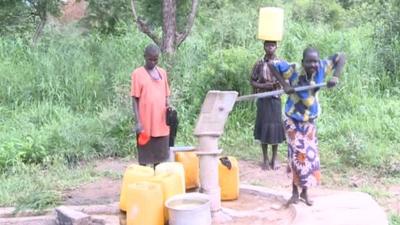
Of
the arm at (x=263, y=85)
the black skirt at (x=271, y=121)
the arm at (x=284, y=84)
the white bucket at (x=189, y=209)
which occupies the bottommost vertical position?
the white bucket at (x=189, y=209)

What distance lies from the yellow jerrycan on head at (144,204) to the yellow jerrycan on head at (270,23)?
170 centimetres

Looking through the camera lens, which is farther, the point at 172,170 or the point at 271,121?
the point at 271,121

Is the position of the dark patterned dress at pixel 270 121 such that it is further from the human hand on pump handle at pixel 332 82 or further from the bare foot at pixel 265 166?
the human hand on pump handle at pixel 332 82

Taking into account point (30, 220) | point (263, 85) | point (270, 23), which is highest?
point (270, 23)

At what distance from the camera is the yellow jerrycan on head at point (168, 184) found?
3.86 meters

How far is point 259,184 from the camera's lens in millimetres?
5395

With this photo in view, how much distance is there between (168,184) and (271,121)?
2.17 m

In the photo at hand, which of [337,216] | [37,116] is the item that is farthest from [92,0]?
[337,216]

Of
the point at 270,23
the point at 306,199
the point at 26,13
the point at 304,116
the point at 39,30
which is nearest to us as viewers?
the point at 304,116

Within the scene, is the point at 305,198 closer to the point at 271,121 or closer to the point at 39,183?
the point at 271,121

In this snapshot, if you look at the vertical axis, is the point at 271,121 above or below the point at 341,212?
above

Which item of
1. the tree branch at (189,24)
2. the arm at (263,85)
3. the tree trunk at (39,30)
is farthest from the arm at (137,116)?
the tree trunk at (39,30)

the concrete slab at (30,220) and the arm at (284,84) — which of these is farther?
the concrete slab at (30,220)

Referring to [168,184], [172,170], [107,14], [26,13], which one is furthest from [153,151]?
[26,13]
